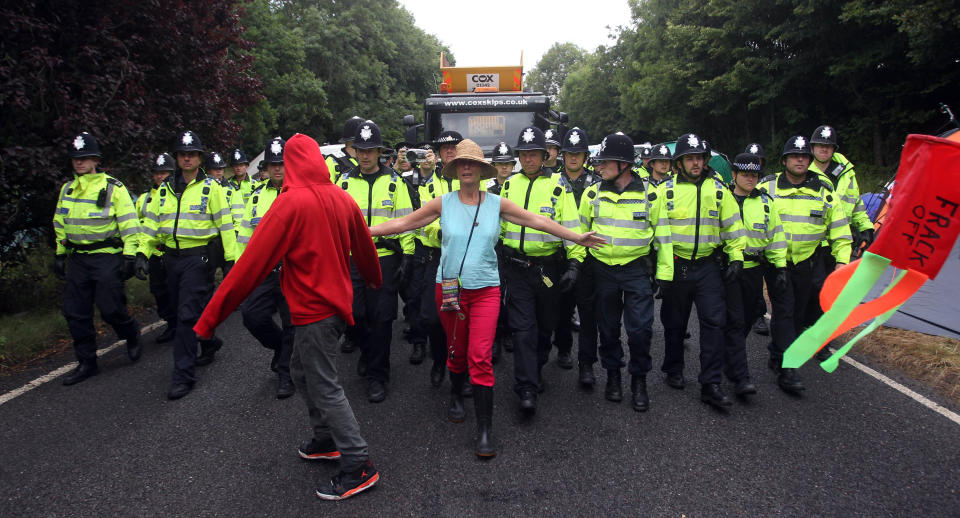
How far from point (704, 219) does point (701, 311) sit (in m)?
0.76

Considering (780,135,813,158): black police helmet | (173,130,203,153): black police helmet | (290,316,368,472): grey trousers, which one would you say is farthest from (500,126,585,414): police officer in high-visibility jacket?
(173,130,203,153): black police helmet

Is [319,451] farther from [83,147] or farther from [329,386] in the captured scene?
[83,147]

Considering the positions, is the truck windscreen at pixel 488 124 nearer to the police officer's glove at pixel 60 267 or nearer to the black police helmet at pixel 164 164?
the black police helmet at pixel 164 164

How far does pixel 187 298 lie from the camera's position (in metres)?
5.25

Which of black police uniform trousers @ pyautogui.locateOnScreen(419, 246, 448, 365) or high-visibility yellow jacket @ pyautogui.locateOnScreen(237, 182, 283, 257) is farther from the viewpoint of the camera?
high-visibility yellow jacket @ pyautogui.locateOnScreen(237, 182, 283, 257)

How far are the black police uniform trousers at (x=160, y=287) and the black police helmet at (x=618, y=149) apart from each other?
4794 mm

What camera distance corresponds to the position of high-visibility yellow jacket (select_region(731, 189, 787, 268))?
16.5 feet

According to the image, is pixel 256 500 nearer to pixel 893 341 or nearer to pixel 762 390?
pixel 762 390

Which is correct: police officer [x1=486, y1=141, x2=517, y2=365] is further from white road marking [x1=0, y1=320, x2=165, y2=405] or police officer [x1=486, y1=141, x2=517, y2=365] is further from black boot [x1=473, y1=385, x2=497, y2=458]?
white road marking [x1=0, y1=320, x2=165, y2=405]

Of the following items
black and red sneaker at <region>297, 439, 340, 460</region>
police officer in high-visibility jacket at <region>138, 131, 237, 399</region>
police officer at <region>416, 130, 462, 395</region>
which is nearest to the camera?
black and red sneaker at <region>297, 439, 340, 460</region>

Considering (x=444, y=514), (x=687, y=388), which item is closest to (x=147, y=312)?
(x=444, y=514)

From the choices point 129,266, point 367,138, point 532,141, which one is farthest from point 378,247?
point 129,266

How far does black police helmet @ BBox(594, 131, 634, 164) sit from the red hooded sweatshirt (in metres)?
2.15

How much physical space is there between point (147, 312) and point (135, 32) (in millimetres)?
3941
